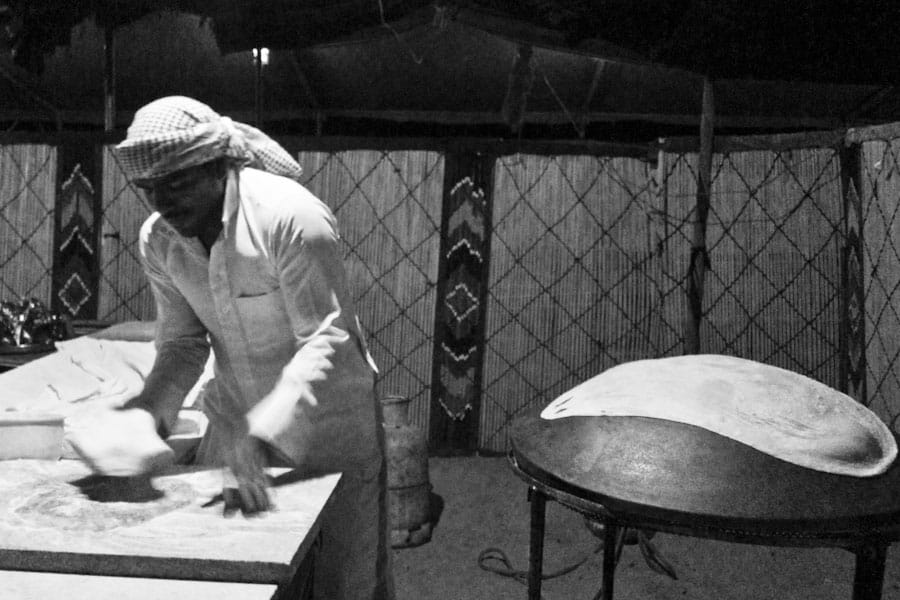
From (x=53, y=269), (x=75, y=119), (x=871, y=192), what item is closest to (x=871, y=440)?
(x=871, y=192)

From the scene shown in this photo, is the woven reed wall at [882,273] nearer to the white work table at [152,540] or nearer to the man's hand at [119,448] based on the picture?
the white work table at [152,540]

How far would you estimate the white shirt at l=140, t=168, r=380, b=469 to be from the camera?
1574 mm

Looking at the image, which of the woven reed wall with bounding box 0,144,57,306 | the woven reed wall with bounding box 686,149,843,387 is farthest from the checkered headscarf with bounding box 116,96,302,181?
the woven reed wall with bounding box 0,144,57,306

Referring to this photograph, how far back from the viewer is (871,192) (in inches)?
158

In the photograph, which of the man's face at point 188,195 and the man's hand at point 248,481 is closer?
the man's hand at point 248,481

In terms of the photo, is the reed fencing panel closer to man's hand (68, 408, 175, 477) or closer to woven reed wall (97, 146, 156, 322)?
woven reed wall (97, 146, 156, 322)

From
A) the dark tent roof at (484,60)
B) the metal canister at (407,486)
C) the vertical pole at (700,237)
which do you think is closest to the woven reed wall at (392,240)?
the dark tent roof at (484,60)

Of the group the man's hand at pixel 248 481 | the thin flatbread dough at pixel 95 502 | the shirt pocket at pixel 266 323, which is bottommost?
the thin flatbread dough at pixel 95 502

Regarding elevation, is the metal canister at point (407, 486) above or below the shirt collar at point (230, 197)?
below

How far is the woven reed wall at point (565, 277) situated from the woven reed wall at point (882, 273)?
1.20 m

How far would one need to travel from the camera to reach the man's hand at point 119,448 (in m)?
1.47

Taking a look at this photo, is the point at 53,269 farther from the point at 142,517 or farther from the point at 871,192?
the point at 871,192

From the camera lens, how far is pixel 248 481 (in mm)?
1431

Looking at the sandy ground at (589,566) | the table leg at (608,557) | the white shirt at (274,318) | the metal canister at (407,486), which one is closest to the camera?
the white shirt at (274,318)
